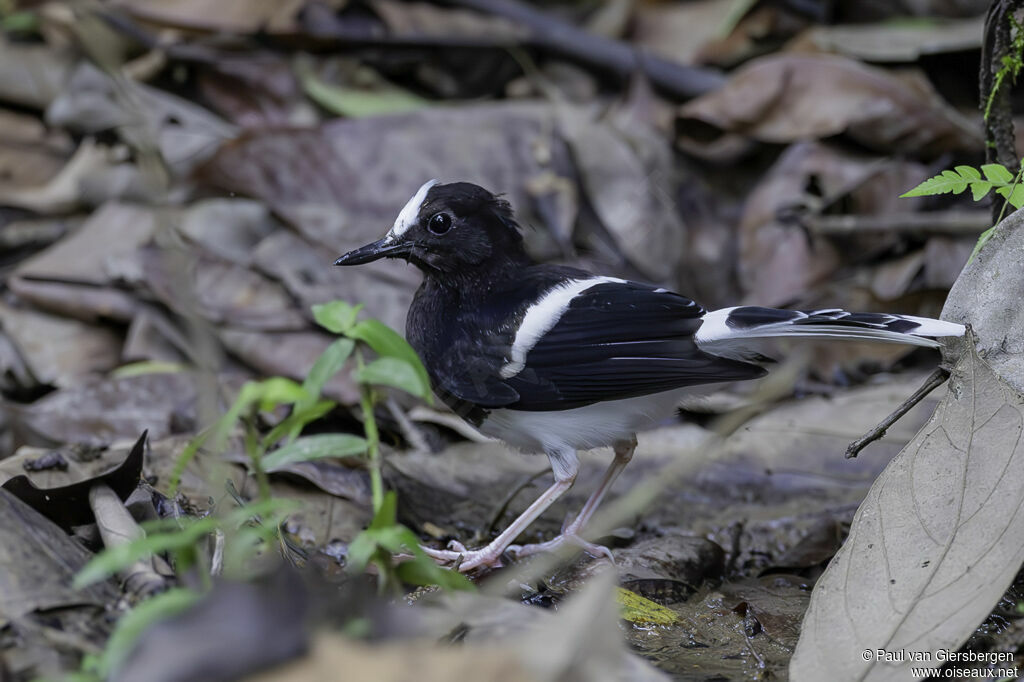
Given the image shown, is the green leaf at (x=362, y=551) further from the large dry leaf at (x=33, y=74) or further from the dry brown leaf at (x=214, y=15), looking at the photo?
the large dry leaf at (x=33, y=74)

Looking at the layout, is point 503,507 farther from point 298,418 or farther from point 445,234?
point 298,418

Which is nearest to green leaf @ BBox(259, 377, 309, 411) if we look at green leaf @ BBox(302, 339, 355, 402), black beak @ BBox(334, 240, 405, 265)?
green leaf @ BBox(302, 339, 355, 402)

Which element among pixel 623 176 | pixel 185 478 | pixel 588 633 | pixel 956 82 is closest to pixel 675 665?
pixel 588 633

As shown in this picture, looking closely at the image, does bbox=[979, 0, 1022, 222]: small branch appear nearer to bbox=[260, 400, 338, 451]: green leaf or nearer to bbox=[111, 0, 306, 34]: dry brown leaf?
bbox=[260, 400, 338, 451]: green leaf

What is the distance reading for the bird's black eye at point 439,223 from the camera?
12.9 ft

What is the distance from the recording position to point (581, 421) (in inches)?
145

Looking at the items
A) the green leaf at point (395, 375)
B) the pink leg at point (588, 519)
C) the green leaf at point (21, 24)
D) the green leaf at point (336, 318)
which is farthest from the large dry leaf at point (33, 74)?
the green leaf at point (395, 375)

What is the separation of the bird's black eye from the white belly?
2.37 ft

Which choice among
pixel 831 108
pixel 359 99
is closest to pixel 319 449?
pixel 831 108

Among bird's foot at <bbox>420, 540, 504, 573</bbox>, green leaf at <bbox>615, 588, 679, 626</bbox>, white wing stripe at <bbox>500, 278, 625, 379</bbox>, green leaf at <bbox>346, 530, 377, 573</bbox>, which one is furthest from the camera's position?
white wing stripe at <bbox>500, 278, 625, 379</bbox>

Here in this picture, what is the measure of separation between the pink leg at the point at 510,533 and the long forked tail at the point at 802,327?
623 millimetres

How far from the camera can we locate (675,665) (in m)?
2.66

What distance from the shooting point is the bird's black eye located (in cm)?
394

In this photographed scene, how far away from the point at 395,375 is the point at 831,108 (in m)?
4.23
